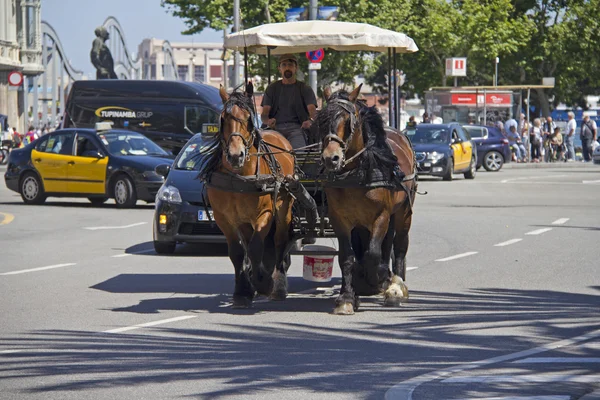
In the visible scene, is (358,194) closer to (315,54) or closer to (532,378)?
(532,378)

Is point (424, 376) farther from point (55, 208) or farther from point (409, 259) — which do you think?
point (55, 208)

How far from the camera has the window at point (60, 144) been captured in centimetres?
2562

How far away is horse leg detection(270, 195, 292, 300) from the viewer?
11.2 m

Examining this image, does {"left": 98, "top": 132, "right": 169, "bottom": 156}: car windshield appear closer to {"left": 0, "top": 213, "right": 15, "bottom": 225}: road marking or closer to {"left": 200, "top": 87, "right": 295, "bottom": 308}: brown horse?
{"left": 0, "top": 213, "right": 15, "bottom": 225}: road marking

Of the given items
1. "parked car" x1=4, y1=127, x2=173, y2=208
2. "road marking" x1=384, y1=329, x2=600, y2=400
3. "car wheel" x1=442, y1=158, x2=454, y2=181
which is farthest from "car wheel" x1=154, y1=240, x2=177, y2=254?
"car wheel" x1=442, y1=158, x2=454, y2=181

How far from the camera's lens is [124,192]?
2467cm

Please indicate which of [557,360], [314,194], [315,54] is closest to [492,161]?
[315,54]

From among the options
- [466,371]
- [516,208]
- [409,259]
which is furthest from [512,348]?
[516,208]

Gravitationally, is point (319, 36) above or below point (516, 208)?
above

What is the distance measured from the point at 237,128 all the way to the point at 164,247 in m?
6.12

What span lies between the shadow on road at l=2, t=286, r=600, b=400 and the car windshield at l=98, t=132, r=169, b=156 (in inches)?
562

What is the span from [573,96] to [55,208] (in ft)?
180

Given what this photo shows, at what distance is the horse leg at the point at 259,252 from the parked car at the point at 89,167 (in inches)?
524

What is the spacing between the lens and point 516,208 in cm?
2427
